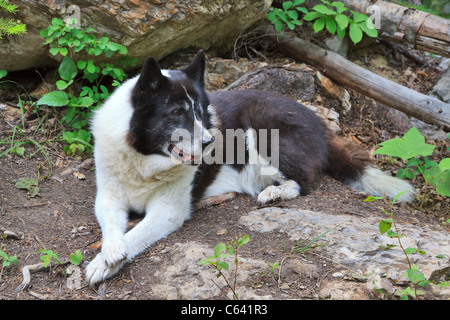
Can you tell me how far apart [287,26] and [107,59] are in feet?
8.97

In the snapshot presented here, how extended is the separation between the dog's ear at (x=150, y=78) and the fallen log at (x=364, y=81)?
310 cm

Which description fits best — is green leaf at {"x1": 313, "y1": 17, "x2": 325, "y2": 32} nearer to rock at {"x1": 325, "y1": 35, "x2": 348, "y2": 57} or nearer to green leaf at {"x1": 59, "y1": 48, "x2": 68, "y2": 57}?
rock at {"x1": 325, "y1": 35, "x2": 348, "y2": 57}

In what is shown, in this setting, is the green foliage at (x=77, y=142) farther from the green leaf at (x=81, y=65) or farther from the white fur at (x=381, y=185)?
the white fur at (x=381, y=185)

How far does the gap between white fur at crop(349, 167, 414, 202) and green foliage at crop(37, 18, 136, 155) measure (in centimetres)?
277

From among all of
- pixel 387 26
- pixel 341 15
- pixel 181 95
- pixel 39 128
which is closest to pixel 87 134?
pixel 39 128

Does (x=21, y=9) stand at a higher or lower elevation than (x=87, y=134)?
higher

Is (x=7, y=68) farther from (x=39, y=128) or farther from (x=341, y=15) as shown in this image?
(x=341, y=15)

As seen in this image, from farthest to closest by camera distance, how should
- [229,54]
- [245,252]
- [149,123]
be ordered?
[229,54], [149,123], [245,252]

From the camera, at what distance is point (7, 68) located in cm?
530

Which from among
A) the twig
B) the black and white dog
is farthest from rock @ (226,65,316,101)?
the twig

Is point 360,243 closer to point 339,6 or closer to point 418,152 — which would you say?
point 418,152

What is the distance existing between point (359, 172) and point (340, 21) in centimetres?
198

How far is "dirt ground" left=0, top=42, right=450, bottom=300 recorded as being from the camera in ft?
11.1

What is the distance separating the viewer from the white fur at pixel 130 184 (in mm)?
3996
